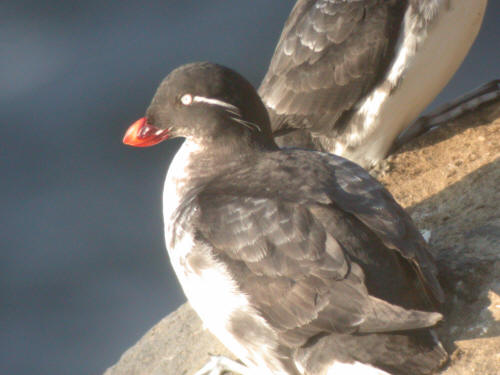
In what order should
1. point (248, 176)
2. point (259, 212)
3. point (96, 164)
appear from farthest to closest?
point (96, 164) → point (248, 176) → point (259, 212)

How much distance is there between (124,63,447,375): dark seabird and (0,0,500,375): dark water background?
10.1ft

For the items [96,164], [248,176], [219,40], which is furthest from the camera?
[219,40]

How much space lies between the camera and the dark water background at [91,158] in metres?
7.32

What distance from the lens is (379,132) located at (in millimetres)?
5949

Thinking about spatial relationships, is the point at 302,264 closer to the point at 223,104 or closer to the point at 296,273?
the point at 296,273

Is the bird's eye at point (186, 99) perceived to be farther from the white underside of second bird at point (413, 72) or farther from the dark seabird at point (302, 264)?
the white underside of second bird at point (413, 72)

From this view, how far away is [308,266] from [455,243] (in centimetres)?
108

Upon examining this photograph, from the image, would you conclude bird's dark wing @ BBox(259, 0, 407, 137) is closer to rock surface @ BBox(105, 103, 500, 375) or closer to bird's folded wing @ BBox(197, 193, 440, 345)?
rock surface @ BBox(105, 103, 500, 375)

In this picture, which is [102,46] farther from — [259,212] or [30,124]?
[259,212]

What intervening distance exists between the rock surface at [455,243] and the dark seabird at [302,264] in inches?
7.6

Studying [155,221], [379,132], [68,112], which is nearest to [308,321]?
[379,132]

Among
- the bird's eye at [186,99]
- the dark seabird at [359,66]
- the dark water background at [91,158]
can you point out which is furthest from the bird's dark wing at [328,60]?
the dark water background at [91,158]

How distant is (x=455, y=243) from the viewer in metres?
4.59

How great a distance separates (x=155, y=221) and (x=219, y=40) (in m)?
1.90
